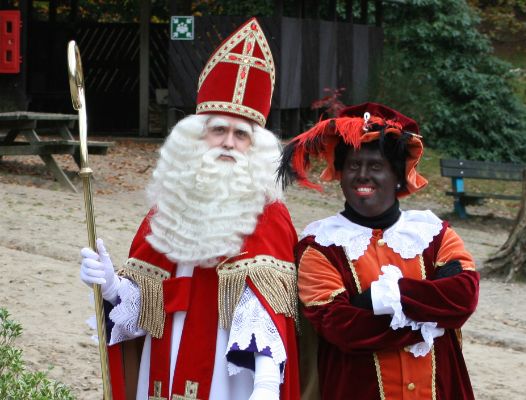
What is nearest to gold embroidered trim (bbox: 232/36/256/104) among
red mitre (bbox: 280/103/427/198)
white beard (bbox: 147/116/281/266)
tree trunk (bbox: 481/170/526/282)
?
white beard (bbox: 147/116/281/266)

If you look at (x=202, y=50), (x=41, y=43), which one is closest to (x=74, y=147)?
(x=202, y=50)

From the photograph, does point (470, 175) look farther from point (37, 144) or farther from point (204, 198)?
point (204, 198)

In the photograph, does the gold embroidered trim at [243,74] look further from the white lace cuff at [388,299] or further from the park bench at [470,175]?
the park bench at [470,175]

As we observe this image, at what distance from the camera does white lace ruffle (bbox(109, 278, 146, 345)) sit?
3682 mm

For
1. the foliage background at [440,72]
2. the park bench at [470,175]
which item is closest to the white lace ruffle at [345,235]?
the park bench at [470,175]

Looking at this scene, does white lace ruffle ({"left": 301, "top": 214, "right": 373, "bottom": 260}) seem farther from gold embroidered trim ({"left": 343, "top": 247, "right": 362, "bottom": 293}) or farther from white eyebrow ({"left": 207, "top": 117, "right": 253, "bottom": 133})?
white eyebrow ({"left": 207, "top": 117, "right": 253, "bottom": 133})

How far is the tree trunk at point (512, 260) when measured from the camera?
31.1 ft

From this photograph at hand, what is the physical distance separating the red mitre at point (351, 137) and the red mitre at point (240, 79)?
227 millimetres

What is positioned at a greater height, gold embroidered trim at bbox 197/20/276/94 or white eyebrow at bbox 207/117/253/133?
gold embroidered trim at bbox 197/20/276/94

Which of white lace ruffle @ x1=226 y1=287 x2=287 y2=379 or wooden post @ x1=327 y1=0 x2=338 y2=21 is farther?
wooden post @ x1=327 y1=0 x2=338 y2=21

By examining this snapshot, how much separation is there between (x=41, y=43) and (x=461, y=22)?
27.7 ft

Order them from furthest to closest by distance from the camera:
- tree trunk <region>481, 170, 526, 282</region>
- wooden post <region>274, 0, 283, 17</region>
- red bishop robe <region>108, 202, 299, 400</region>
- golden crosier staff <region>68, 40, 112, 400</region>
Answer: wooden post <region>274, 0, 283, 17</region> < tree trunk <region>481, 170, 526, 282</region> < red bishop robe <region>108, 202, 299, 400</region> < golden crosier staff <region>68, 40, 112, 400</region>

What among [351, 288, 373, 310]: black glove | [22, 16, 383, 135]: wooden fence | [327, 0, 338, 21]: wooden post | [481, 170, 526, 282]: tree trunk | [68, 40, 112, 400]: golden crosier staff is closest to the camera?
[68, 40, 112, 400]: golden crosier staff

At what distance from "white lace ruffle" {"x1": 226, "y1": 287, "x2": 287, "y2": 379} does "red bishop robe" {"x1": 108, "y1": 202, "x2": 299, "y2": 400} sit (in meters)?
0.02
